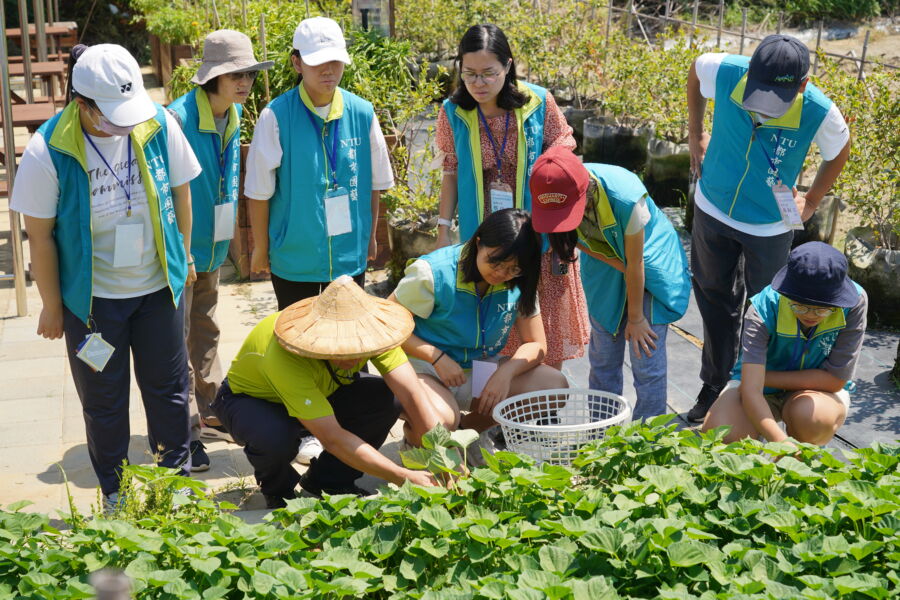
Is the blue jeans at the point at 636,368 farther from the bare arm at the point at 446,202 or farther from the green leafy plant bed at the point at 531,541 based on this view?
the green leafy plant bed at the point at 531,541

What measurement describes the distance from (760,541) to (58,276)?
7.47 feet

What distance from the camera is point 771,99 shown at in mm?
3570

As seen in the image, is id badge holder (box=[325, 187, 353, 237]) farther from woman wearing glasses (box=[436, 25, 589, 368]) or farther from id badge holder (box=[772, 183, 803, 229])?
id badge holder (box=[772, 183, 803, 229])

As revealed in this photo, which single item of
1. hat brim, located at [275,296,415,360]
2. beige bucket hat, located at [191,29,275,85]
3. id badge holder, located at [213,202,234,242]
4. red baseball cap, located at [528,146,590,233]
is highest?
beige bucket hat, located at [191,29,275,85]

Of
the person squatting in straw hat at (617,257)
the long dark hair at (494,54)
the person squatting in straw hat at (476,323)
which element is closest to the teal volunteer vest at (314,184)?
the long dark hair at (494,54)

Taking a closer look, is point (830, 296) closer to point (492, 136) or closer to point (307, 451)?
point (492, 136)

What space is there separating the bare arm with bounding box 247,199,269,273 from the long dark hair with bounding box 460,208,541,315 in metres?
0.92

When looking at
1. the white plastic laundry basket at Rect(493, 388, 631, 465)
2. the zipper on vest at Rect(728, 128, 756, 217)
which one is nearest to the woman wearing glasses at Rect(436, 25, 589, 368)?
the white plastic laundry basket at Rect(493, 388, 631, 465)

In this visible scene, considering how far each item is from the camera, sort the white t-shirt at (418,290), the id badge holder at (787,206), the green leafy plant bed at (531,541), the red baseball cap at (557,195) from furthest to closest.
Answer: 1. the id badge holder at (787,206)
2. the white t-shirt at (418,290)
3. the red baseball cap at (557,195)
4. the green leafy plant bed at (531,541)

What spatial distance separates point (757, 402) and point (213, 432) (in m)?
2.18

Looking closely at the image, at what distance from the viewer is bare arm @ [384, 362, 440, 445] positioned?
325cm

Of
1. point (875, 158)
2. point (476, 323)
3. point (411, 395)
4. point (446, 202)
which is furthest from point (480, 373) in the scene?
point (875, 158)

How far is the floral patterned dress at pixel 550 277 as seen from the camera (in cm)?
386

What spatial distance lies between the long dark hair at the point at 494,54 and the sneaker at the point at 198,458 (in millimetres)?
1693
